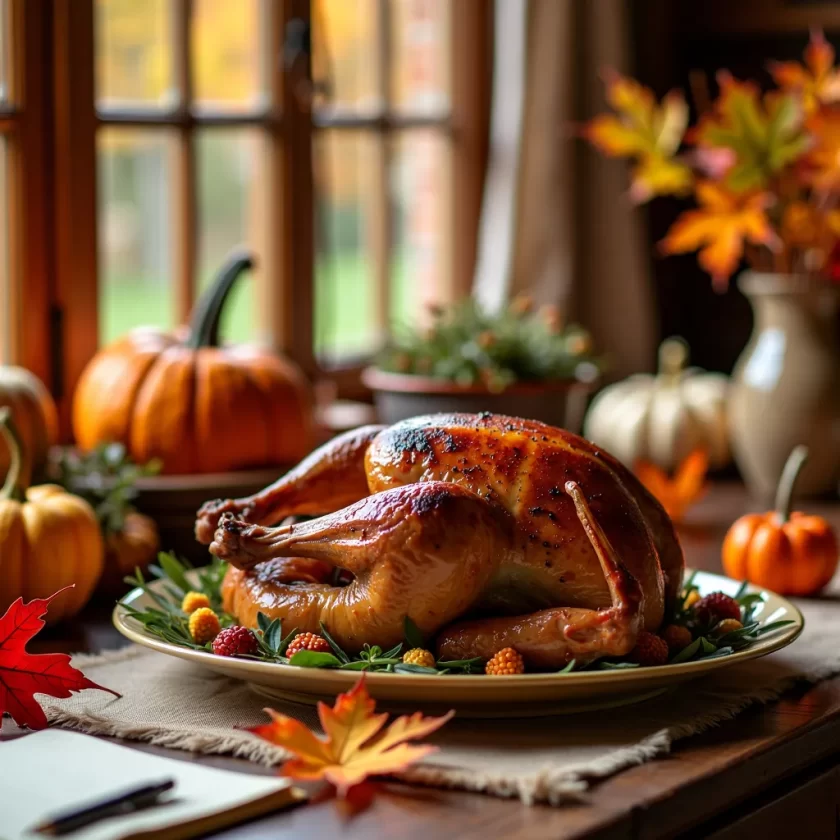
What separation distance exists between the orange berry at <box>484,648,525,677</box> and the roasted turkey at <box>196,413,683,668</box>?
0.02 m

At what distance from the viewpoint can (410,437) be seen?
3.87ft

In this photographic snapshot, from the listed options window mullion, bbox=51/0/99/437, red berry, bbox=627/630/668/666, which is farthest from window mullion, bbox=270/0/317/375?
red berry, bbox=627/630/668/666

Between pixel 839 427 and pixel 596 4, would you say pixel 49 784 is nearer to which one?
pixel 839 427

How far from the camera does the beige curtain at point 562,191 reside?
263 cm

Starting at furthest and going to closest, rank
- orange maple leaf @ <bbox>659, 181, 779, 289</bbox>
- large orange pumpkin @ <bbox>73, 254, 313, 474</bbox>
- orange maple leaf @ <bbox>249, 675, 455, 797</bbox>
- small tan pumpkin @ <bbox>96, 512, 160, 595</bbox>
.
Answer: orange maple leaf @ <bbox>659, 181, 779, 289</bbox>, large orange pumpkin @ <bbox>73, 254, 313, 474</bbox>, small tan pumpkin @ <bbox>96, 512, 160, 595</bbox>, orange maple leaf @ <bbox>249, 675, 455, 797</bbox>

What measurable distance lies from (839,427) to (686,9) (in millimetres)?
1176

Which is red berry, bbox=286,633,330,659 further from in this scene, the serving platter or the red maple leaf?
the red maple leaf

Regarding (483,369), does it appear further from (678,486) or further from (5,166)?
(5,166)

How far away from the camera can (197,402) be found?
1.84m

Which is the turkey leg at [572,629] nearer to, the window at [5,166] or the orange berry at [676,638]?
the orange berry at [676,638]

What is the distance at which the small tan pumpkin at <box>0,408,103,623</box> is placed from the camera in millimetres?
1389

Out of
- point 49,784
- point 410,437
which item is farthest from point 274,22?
point 49,784

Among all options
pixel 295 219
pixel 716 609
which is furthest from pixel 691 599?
pixel 295 219

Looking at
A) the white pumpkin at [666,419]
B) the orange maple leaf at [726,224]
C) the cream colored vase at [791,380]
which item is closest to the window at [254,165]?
the white pumpkin at [666,419]
